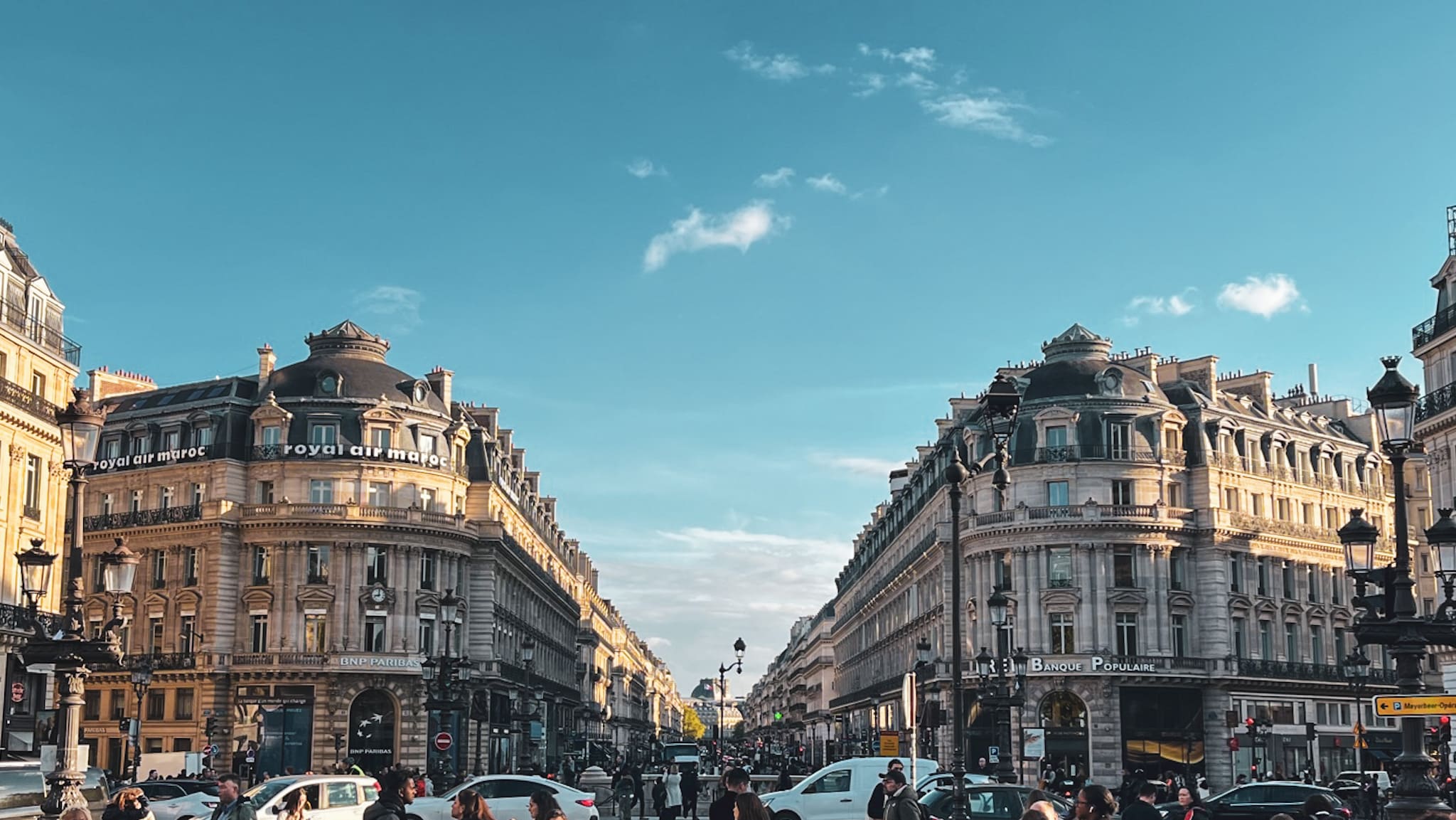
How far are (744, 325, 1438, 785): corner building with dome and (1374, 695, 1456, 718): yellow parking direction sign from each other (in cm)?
4282

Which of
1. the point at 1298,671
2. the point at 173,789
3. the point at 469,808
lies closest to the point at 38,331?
the point at 173,789

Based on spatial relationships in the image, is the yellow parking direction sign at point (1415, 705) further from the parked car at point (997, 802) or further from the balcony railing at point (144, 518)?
the balcony railing at point (144, 518)

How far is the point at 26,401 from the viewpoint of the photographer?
1777 inches

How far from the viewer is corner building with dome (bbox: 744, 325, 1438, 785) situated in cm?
6306

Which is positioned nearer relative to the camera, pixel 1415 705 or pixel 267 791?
pixel 1415 705

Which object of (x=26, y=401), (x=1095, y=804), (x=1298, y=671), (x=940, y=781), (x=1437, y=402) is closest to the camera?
(x=1095, y=804)

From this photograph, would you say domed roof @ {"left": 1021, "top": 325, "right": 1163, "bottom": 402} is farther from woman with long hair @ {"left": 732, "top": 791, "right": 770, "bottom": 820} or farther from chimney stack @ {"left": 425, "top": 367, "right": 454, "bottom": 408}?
woman with long hair @ {"left": 732, "top": 791, "right": 770, "bottom": 820}

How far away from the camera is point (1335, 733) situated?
2749 inches

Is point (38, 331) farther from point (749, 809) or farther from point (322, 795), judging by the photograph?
point (749, 809)

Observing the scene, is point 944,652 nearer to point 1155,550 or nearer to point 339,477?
point 1155,550

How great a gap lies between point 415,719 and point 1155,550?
32.7m

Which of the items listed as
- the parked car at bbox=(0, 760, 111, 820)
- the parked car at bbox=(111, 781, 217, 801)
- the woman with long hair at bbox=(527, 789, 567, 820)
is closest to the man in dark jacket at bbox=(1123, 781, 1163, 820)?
the woman with long hair at bbox=(527, 789, 567, 820)

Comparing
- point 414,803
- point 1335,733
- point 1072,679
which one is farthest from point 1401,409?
point 1335,733

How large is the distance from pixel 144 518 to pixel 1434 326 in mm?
52613
